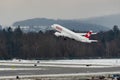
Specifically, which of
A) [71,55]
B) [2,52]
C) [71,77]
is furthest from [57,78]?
[71,55]

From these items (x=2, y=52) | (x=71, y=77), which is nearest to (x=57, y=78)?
(x=71, y=77)

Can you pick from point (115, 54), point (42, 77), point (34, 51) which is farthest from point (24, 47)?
point (42, 77)

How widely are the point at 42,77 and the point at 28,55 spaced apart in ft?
357

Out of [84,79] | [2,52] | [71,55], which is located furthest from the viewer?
[71,55]

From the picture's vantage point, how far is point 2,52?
7067 inches

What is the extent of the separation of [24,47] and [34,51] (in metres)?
5.90

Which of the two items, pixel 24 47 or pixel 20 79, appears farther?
pixel 24 47

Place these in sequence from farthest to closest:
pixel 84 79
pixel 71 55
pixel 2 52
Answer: pixel 71 55 < pixel 2 52 < pixel 84 79

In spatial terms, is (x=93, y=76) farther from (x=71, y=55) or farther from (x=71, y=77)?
(x=71, y=55)

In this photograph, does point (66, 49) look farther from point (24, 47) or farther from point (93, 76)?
point (93, 76)

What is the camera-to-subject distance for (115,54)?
198 metres

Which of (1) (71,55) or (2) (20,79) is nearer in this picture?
(2) (20,79)

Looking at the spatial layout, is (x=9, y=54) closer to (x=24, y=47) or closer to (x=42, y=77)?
(x=24, y=47)

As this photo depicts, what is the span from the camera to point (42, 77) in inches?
3051
